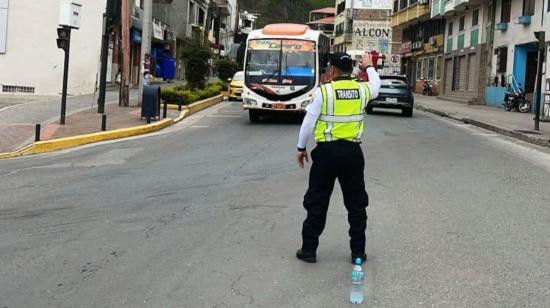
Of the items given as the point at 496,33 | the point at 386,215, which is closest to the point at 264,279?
the point at 386,215

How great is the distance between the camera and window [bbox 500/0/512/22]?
34.8 m

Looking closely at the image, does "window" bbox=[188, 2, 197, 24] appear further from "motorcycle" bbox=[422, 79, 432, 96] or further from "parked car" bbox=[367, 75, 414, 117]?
"parked car" bbox=[367, 75, 414, 117]

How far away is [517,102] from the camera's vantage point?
30109 mm

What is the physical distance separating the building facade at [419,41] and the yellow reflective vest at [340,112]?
44152 millimetres

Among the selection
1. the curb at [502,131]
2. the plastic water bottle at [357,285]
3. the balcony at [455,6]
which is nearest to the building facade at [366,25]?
the balcony at [455,6]

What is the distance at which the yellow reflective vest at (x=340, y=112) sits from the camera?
541cm

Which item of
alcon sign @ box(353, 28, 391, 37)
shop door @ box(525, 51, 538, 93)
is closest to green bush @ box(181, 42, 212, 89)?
shop door @ box(525, 51, 538, 93)

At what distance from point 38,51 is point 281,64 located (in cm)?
1526

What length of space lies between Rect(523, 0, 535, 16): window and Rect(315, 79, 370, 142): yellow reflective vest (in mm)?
28830

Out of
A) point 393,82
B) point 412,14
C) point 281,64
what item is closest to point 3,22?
point 281,64

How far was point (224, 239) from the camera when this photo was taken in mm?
6309

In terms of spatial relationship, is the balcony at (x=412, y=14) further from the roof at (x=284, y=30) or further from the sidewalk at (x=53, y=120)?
the sidewalk at (x=53, y=120)

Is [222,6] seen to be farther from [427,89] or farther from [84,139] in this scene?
[84,139]

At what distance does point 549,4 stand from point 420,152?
19.0m
